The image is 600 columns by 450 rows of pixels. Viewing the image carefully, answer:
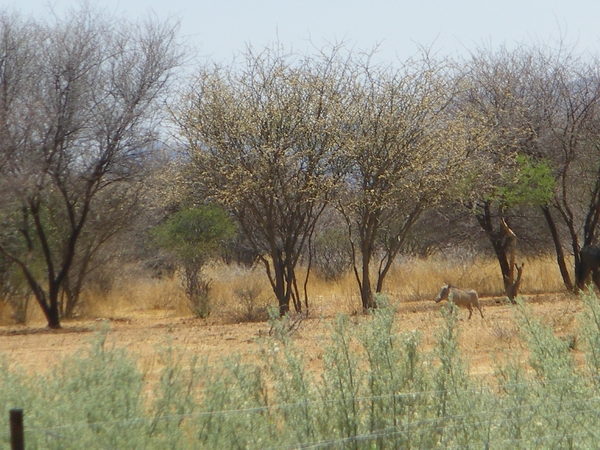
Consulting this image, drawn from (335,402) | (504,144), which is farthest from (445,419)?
(504,144)

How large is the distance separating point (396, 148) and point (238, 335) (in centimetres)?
430

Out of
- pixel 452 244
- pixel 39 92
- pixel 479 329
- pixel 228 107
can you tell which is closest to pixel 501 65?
pixel 452 244

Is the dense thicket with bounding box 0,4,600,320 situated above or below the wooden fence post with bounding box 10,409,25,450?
above

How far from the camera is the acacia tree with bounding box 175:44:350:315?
13328mm

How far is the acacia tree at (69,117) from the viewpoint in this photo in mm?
13594

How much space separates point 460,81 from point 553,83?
9.42 ft

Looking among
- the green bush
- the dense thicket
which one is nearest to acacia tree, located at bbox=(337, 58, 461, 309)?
the dense thicket

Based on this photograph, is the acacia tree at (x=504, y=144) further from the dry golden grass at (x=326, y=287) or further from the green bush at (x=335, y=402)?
the green bush at (x=335, y=402)

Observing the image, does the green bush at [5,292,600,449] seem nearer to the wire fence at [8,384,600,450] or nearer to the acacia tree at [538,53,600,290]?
the wire fence at [8,384,600,450]

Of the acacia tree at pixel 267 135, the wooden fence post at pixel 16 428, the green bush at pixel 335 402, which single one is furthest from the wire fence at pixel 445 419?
the acacia tree at pixel 267 135

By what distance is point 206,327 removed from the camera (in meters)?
13.9

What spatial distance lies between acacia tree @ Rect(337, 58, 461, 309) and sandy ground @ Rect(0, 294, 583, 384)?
206 cm

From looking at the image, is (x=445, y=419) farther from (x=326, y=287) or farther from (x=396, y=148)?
(x=326, y=287)

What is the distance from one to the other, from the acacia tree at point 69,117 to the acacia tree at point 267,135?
1527 mm
